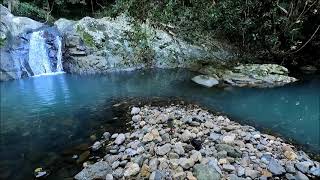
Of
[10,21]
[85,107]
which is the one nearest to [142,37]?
[10,21]

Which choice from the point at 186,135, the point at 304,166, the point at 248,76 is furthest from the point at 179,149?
the point at 248,76

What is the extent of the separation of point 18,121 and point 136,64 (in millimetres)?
7094

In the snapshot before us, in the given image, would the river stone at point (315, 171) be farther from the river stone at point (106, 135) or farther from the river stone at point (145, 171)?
the river stone at point (106, 135)

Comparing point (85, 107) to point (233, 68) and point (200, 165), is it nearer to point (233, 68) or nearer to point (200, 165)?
point (200, 165)

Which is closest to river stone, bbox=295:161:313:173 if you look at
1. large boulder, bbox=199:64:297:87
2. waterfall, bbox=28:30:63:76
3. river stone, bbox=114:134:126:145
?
river stone, bbox=114:134:126:145

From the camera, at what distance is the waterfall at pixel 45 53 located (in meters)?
14.2

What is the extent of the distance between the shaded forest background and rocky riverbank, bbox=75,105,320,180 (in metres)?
8.17

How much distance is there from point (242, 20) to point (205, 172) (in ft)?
36.0

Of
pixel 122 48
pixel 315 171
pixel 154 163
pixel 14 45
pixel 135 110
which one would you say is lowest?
pixel 315 171

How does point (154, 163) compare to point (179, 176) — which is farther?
point (154, 163)

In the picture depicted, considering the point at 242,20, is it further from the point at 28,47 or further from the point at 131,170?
the point at 131,170

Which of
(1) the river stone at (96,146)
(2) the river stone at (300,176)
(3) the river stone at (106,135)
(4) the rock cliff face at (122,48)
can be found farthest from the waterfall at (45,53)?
(2) the river stone at (300,176)

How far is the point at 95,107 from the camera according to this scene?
9.34 meters

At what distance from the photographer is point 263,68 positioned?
41.2ft
